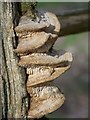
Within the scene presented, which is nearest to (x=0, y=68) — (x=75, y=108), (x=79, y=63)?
(x=75, y=108)

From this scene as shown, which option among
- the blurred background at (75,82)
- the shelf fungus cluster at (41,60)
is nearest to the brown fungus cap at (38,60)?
the shelf fungus cluster at (41,60)

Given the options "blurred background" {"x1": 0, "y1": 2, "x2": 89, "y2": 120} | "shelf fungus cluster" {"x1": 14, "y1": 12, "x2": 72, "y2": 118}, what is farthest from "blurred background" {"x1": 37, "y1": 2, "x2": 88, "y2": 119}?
"shelf fungus cluster" {"x1": 14, "y1": 12, "x2": 72, "y2": 118}

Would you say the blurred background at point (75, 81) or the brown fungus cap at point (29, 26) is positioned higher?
the brown fungus cap at point (29, 26)

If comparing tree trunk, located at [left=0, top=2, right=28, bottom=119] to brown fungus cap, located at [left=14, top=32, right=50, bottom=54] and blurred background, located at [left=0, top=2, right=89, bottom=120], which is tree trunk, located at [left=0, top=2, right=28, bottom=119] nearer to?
brown fungus cap, located at [left=14, top=32, right=50, bottom=54]

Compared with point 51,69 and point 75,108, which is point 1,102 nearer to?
point 51,69

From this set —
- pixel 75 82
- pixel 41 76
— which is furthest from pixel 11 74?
pixel 75 82

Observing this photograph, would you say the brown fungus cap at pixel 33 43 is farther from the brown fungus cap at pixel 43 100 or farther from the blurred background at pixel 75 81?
the blurred background at pixel 75 81

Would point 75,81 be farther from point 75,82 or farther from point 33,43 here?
point 33,43
